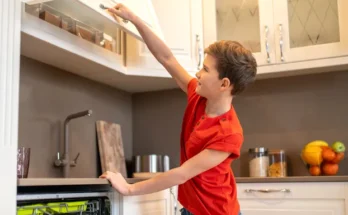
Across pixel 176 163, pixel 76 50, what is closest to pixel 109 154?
pixel 176 163

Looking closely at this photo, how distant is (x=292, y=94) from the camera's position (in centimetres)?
279

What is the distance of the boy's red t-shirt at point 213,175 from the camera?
156 centimetres

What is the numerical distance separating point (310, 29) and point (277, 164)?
76cm

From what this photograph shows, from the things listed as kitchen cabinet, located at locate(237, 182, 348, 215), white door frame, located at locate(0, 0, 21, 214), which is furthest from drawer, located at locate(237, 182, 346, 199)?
white door frame, located at locate(0, 0, 21, 214)

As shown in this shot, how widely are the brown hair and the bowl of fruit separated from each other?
1.08 metres

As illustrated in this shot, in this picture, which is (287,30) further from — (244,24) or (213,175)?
(213,175)

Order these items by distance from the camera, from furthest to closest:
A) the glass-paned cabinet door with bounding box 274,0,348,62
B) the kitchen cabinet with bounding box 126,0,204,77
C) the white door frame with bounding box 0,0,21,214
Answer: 1. the kitchen cabinet with bounding box 126,0,204,77
2. the glass-paned cabinet door with bounding box 274,0,348,62
3. the white door frame with bounding box 0,0,21,214

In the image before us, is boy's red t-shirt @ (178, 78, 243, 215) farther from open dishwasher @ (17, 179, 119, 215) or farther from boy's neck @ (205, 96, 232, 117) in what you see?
open dishwasher @ (17, 179, 119, 215)

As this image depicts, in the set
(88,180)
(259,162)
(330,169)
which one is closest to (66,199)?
(88,180)

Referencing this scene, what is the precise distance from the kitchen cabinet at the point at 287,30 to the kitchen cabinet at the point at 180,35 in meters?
0.07

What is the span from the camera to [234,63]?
1.58 metres

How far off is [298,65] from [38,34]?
4.44ft

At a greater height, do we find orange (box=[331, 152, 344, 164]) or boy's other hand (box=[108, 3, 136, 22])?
boy's other hand (box=[108, 3, 136, 22])

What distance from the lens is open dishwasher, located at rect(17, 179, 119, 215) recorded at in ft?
5.01
